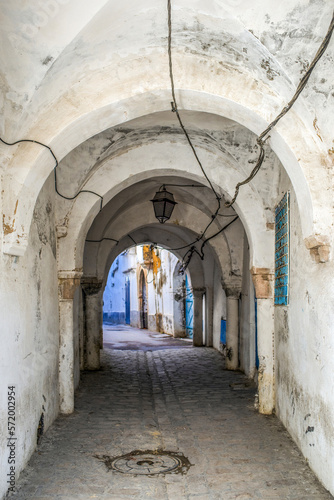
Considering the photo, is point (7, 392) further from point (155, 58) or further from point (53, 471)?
point (155, 58)

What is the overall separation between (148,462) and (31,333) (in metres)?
1.66

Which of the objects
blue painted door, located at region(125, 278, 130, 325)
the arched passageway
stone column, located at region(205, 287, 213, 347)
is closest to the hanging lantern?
the arched passageway

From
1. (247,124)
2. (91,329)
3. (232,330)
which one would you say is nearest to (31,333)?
(247,124)

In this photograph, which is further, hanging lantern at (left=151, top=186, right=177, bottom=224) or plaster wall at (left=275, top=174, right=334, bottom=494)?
hanging lantern at (left=151, top=186, right=177, bottom=224)

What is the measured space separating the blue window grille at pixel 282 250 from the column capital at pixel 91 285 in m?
5.10

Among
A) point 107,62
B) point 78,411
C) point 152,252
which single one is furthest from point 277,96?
point 152,252

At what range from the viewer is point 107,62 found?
4.23 m

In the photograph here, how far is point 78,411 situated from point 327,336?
392 cm

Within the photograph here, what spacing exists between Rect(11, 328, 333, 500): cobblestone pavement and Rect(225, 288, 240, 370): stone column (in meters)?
1.20

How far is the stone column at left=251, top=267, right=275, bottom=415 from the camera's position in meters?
6.39

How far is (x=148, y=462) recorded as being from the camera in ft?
15.2

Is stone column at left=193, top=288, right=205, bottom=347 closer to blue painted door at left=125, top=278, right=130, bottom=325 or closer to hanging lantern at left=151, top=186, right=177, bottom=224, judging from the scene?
hanging lantern at left=151, top=186, right=177, bottom=224

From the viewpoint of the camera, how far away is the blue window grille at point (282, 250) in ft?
18.4

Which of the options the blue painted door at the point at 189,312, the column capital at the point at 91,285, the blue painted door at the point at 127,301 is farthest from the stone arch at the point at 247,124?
the blue painted door at the point at 127,301
